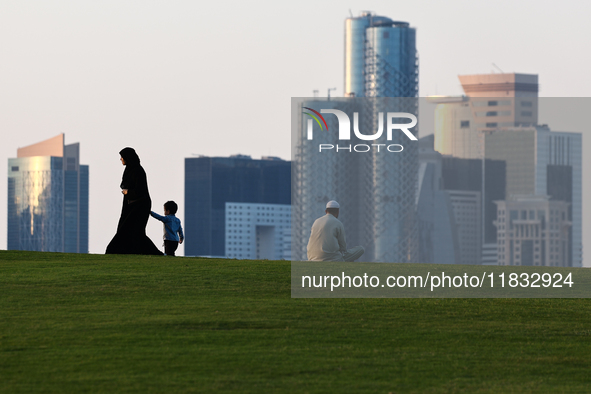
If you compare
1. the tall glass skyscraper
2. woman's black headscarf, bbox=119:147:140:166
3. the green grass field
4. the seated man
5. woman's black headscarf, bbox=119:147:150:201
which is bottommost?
the green grass field

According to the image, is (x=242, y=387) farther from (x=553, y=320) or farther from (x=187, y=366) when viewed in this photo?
(x=553, y=320)

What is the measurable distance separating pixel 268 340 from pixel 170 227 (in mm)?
10558

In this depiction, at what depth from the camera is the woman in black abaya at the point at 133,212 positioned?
1977cm

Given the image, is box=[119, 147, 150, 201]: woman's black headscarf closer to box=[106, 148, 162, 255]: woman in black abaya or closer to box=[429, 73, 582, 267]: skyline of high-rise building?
box=[106, 148, 162, 255]: woman in black abaya

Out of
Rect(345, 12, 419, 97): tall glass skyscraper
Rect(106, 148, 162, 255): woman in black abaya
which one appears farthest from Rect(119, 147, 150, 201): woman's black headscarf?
Rect(345, 12, 419, 97): tall glass skyscraper

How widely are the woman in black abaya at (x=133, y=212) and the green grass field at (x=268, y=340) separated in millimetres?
5579

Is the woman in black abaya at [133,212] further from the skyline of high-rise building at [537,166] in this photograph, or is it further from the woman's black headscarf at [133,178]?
the skyline of high-rise building at [537,166]

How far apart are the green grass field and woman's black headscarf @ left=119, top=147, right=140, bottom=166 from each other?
5946 millimetres

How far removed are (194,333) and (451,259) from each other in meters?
8.21

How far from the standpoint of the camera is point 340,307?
12109mm

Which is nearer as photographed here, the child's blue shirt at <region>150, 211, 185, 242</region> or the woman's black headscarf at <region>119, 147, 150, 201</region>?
the woman's black headscarf at <region>119, 147, 150, 201</region>

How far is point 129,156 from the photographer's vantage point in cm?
1988

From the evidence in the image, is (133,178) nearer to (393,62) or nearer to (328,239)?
(328,239)

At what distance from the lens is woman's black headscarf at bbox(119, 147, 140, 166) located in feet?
65.2
